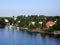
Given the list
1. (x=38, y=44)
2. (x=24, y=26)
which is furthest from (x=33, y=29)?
(x=38, y=44)

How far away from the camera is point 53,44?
12.0 meters

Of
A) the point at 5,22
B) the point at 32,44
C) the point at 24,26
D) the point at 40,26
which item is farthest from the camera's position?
the point at 5,22

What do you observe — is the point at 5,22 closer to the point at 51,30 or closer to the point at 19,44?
the point at 51,30

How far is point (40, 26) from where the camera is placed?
21688mm

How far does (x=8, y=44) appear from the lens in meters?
11.9

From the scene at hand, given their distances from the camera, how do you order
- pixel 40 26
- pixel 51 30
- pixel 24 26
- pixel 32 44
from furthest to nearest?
pixel 24 26 < pixel 40 26 < pixel 51 30 < pixel 32 44

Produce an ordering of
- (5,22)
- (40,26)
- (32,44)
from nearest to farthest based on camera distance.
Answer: (32,44), (40,26), (5,22)

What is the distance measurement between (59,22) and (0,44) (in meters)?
7.46

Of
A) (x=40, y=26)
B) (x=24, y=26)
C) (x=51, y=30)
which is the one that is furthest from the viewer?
(x=24, y=26)

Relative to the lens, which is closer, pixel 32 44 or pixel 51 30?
pixel 32 44

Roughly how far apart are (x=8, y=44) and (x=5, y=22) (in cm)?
2302

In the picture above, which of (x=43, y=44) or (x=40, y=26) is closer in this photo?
(x=43, y=44)

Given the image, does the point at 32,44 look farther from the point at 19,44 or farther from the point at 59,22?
the point at 59,22

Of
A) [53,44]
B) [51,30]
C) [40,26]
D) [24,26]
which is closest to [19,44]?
[53,44]
